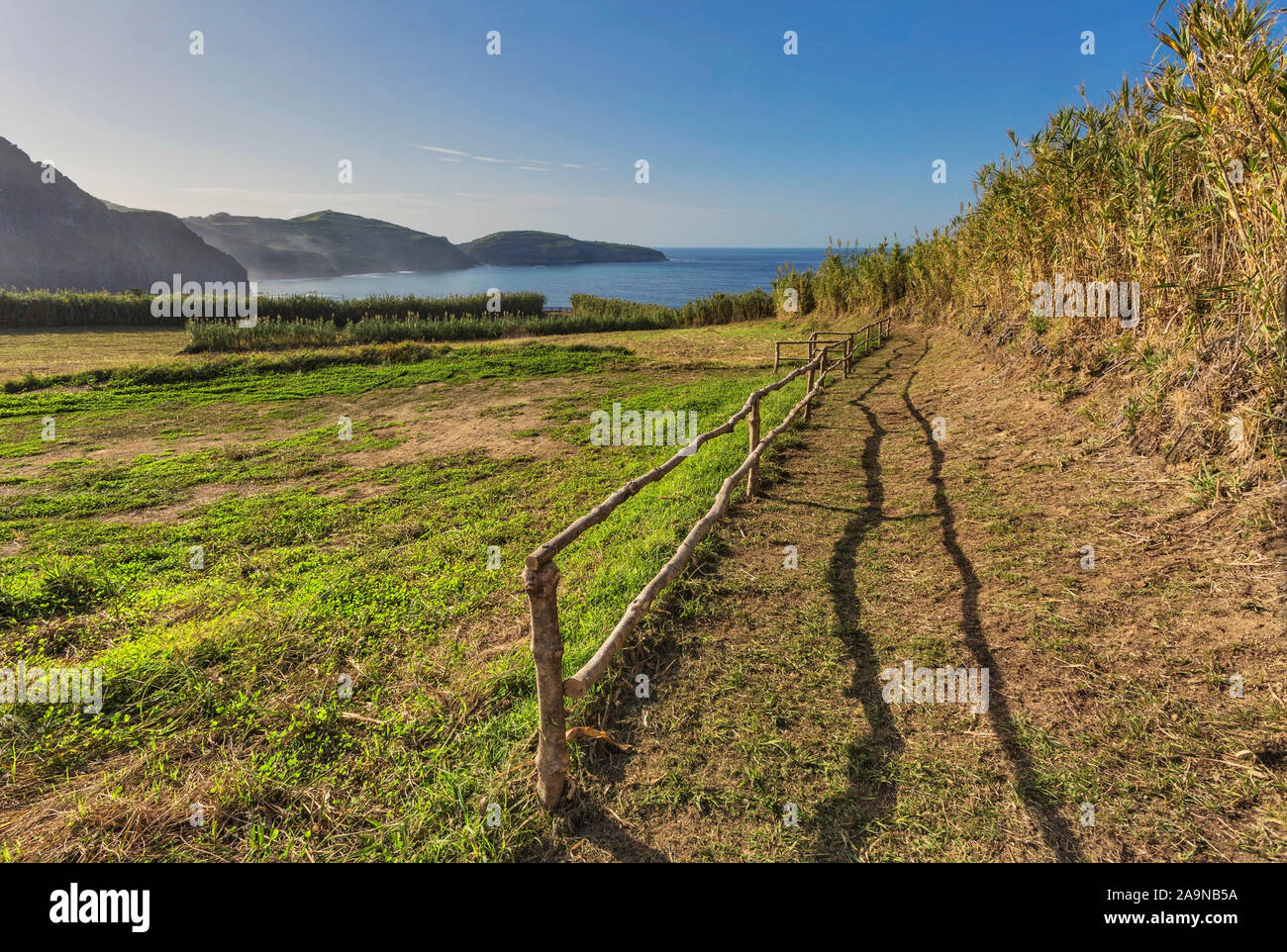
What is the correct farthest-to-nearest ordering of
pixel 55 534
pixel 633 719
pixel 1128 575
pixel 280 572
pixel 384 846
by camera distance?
pixel 55 534 < pixel 280 572 < pixel 1128 575 < pixel 633 719 < pixel 384 846

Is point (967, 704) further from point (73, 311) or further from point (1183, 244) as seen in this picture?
point (73, 311)

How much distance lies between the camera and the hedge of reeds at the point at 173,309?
33.5 meters

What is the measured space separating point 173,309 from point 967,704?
50.1m

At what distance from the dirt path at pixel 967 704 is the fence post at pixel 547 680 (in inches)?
8.1

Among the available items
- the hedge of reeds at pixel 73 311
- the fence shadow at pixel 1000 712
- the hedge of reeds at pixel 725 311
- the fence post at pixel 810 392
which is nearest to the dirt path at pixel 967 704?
the fence shadow at pixel 1000 712

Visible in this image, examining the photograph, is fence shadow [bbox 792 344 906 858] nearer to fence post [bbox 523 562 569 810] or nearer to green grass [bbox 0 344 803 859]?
fence post [bbox 523 562 569 810]

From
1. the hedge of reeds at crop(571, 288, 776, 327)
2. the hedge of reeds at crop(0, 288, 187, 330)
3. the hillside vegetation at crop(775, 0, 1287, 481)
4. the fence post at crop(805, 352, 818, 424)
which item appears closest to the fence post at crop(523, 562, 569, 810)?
the hillside vegetation at crop(775, 0, 1287, 481)

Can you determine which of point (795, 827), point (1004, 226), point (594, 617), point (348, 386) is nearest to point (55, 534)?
point (594, 617)

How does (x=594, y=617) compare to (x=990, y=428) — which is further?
(x=990, y=428)

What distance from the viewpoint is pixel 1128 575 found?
4.51 metres

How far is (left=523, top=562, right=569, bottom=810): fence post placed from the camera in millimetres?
2887

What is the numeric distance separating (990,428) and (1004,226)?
6.04 metres

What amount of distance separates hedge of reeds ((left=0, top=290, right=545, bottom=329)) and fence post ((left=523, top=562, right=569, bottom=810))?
33653mm
